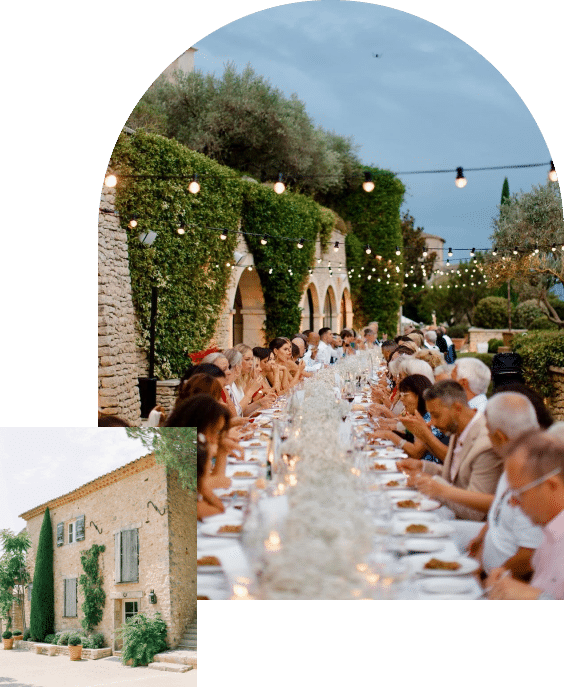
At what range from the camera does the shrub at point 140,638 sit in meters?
3.79

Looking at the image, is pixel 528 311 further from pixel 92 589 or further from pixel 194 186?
pixel 92 589

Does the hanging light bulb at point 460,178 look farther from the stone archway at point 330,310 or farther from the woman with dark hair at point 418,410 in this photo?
the stone archway at point 330,310

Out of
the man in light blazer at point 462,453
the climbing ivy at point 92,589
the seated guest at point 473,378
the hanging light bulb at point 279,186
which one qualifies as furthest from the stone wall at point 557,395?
the climbing ivy at point 92,589

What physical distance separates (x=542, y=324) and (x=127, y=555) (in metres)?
3.08

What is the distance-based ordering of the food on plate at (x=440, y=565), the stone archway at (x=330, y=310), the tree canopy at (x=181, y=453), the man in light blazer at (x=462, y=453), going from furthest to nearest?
the stone archway at (x=330, y=310) → the tree canopy at (x=181, y=453) → the man in light blazer at (x=462, y=453) → the food on plate at (x=440, y=565)

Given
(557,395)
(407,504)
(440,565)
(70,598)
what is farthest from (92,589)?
(557,395)

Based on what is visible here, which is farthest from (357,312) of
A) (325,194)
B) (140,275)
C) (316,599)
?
(316,599)

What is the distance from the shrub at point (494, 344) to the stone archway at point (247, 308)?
195cm

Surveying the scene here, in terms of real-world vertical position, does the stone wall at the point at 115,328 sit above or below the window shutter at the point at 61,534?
above

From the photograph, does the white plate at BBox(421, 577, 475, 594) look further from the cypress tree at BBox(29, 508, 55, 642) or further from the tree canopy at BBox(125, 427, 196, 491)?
the cypress tree at BBox(29, 508, 55, 642)

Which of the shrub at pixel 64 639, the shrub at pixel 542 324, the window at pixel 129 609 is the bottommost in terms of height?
the shrub at pixel 64 639

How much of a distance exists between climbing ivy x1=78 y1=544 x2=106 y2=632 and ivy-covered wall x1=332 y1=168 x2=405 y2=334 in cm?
298

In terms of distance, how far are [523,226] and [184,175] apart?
238cm

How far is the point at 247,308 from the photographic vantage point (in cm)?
556
